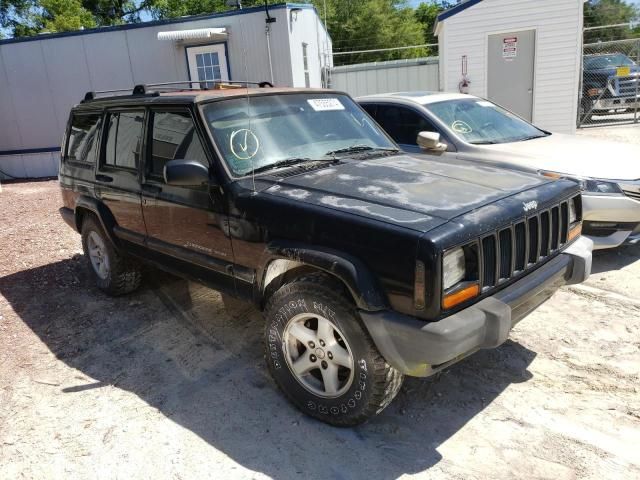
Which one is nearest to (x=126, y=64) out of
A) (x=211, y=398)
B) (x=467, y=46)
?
(x=467, y=46)

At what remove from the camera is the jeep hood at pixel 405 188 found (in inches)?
107

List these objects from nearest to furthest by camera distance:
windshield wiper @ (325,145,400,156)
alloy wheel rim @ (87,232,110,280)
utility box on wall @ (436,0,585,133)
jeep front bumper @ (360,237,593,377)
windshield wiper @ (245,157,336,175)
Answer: jeep front bumper @ (360,237,593,377)
windshield wiper @ (245,157,336,175)
windshield wiper @ (325,145,400,156)
alloy wheel rim @ (87,232,110,280)
utility box on wall @ (436,0,585,133)

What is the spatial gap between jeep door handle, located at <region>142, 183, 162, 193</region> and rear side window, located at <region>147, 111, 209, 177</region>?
0.09m

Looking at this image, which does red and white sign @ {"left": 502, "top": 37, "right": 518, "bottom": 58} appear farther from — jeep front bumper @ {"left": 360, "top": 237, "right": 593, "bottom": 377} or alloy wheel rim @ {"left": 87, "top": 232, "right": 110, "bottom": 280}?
jeep front bumper @ {"left": 360, "top": 237, "right": 593, "bottom": 377}

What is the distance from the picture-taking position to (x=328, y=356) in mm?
2920

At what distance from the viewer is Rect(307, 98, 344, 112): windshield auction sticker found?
4.05m

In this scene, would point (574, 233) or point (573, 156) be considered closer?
point (574, 233)

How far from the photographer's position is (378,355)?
107 inches

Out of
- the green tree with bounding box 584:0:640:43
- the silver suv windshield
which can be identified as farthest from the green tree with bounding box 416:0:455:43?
the silver suv windshield

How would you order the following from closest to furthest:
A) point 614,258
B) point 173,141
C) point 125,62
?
point 173,141 → point 614,258 → point 125,62

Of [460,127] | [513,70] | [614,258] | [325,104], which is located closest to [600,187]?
[614,258]

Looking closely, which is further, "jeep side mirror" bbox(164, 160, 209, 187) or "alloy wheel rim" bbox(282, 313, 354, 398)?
"jeep side mirror" bbox(164, 160, 209, 187)

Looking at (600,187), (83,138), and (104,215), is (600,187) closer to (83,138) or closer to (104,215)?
(104,215)

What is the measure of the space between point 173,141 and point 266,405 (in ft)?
6.40
